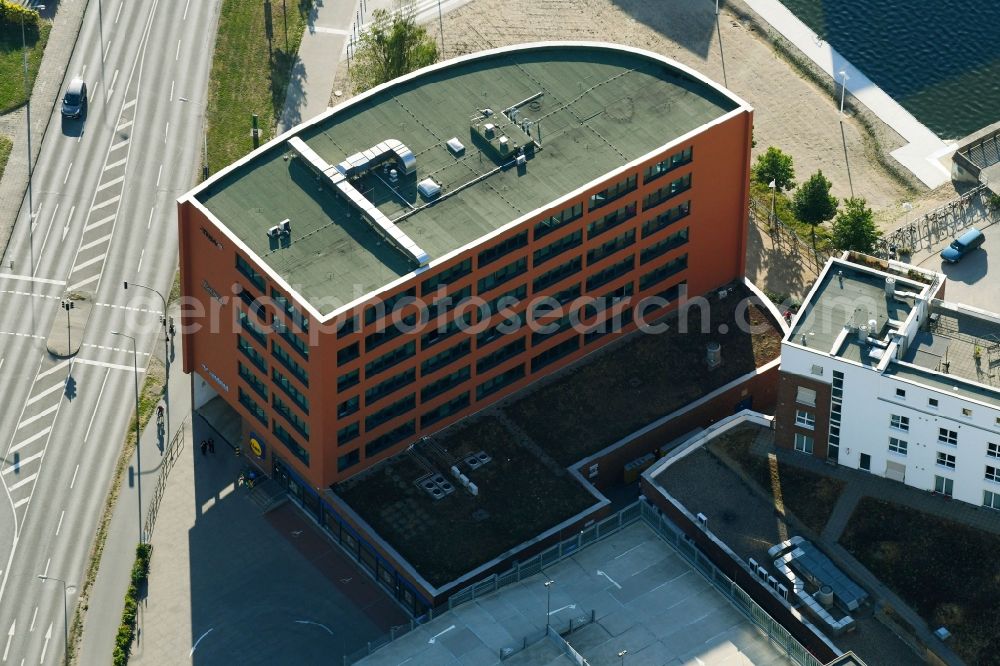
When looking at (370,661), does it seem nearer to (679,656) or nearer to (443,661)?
(443,661)

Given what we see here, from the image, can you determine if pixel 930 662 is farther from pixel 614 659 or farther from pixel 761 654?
pixel 614 659

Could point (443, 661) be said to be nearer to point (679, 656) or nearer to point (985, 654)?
point (679, 656)

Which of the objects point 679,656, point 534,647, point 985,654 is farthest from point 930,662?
point 534,647

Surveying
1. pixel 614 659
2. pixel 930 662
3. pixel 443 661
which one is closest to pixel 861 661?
pixel 930 662

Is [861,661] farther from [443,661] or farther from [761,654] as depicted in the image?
[443,661]

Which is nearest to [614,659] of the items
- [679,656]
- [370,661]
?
[679,656]

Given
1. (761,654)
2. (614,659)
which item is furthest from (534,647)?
(761,654)
